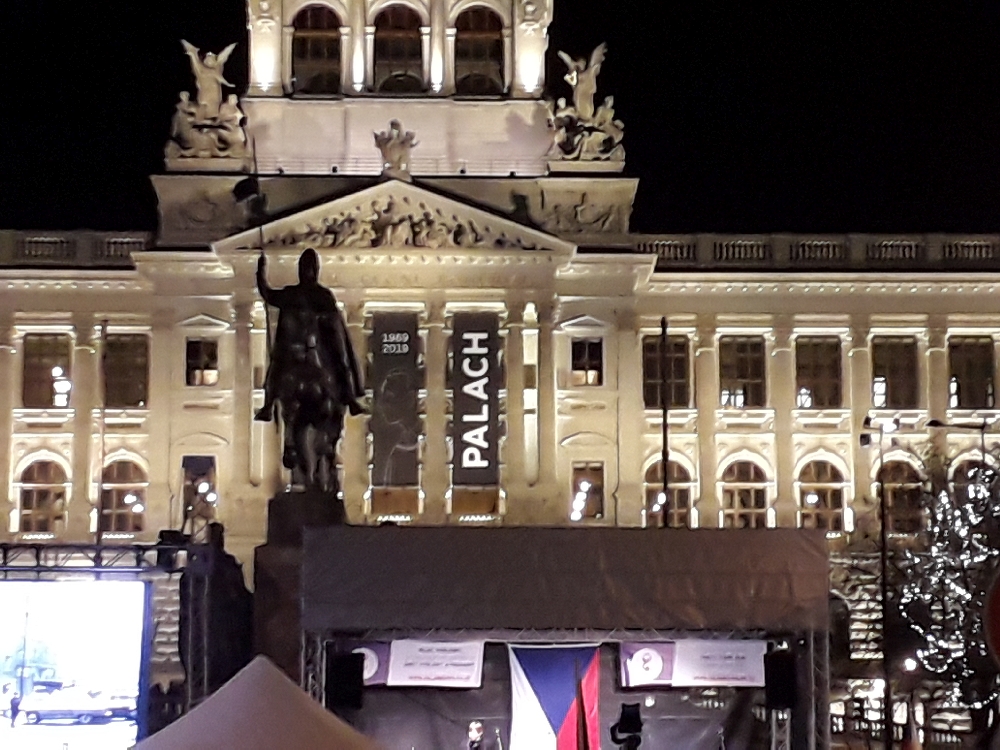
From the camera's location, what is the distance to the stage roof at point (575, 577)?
20.1 metres

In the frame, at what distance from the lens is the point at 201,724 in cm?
971

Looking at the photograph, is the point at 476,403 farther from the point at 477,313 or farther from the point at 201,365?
the point at 201,365

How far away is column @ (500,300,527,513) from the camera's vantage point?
51.4m

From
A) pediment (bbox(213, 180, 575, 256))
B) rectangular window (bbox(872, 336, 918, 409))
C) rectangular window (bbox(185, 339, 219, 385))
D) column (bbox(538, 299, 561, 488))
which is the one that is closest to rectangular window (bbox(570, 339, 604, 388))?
column (bbox(538, 299, 561, 488))

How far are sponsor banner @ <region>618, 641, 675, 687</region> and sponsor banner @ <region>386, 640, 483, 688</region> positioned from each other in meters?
1.76

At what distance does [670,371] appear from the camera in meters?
54.7

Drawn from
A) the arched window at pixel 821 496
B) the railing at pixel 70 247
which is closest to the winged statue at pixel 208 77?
the railing at pixel 70 247

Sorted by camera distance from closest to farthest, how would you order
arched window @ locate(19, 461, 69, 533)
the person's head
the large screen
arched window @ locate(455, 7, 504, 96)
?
the large screen < the person's head < arched window @ locate(19, 461, 69, 533) < arched window @ locate(455, 7, 504, 96)

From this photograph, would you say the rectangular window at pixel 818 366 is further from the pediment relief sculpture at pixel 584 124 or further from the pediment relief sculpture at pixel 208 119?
the pediment relief sculpture at pixel 208 119

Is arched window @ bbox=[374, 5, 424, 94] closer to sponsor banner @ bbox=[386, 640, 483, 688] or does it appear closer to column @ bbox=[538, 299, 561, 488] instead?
column @ bbox=[538, 299, 561, 488]

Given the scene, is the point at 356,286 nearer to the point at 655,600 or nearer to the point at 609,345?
the point at 609,345

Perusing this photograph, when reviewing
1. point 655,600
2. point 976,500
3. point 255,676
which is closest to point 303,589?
point 655,600

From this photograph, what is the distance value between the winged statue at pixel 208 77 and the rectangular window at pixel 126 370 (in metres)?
6.89

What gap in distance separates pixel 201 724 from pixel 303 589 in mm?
10332
